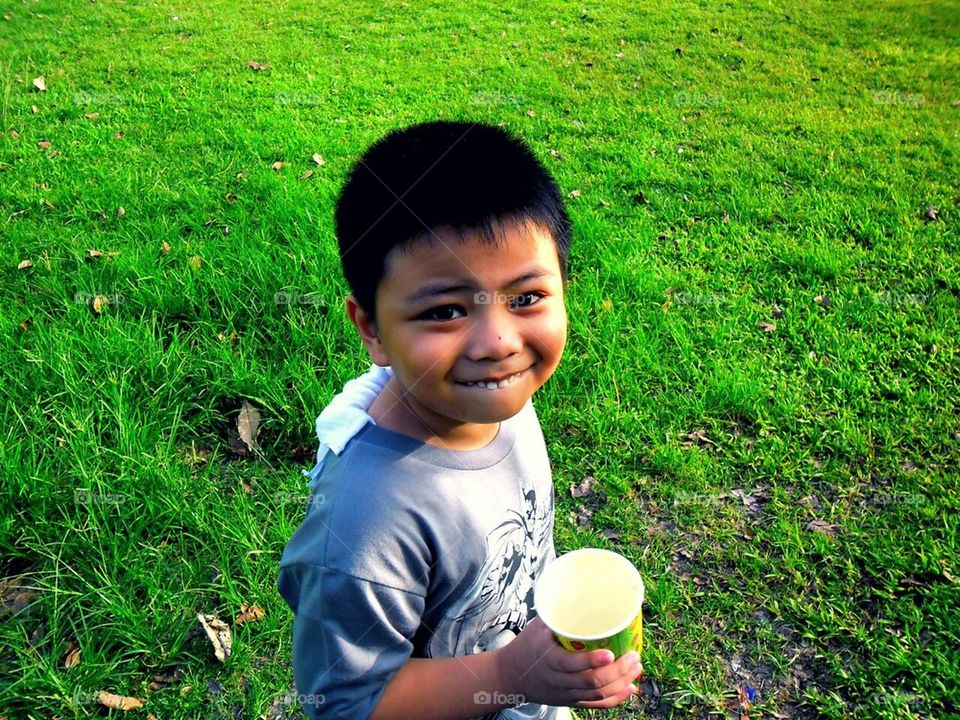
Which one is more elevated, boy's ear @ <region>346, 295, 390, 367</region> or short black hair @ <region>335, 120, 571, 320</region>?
short black hair @ <region>335, 120, 571, 320</region>

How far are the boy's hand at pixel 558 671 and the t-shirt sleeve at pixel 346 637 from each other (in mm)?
204

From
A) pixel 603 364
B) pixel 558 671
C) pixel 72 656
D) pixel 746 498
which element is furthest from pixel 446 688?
pixel 603 364

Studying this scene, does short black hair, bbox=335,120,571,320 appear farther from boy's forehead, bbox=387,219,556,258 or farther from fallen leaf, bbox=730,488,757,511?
fallen leaf, bbox=730,488,757,511

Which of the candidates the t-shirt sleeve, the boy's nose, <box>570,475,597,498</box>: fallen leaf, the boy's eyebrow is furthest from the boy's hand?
<box>570,475,597,498</box>: fallen leaf

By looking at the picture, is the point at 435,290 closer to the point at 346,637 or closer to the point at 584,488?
the point at 346,637

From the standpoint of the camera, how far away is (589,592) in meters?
1.53

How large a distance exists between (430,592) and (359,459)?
1.02 ft

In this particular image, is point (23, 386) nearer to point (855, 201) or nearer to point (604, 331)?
point (604, 331)

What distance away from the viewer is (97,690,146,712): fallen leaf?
2.27m

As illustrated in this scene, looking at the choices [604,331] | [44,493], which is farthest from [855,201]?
[44,493]

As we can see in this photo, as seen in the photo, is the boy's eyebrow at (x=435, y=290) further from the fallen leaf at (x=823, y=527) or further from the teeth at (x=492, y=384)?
the fallen leaf at (x=823, y=527)

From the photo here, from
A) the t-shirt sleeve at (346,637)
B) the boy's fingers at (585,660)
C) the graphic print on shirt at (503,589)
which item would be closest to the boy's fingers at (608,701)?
the boy's fingers at (585,660)

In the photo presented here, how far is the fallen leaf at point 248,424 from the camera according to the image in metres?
3.13

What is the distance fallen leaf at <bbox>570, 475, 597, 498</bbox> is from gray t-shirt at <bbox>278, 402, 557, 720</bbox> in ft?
5.16
